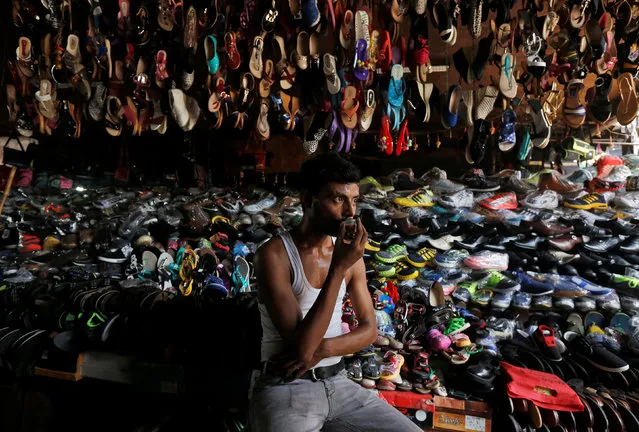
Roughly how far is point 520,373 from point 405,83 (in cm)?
219

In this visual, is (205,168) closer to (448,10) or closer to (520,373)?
(448,10)

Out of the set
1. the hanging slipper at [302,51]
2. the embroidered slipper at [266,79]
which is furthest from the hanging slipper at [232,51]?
the hanging slipper at [302,51]

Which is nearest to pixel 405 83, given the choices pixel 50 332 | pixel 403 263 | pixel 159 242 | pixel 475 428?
pixel 403 263

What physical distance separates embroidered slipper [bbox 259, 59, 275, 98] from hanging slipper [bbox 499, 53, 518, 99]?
5.92 feet

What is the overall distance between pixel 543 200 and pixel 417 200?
2.98 ft

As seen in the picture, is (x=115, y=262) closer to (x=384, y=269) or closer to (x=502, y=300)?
(x=384, y=269)

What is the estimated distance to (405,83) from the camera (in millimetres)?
3189

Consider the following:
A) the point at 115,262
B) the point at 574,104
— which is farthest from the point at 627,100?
the point at 115,262

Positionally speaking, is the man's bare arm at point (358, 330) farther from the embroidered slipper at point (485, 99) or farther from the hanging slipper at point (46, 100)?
the hanging slipper at point (46, 100)

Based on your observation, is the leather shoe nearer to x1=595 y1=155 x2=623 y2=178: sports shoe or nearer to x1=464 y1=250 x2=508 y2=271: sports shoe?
x1=464 y1=250 x2=508 y2=271: sports shoe

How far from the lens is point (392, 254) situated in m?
2.65

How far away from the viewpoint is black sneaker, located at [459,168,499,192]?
3350 millimetres

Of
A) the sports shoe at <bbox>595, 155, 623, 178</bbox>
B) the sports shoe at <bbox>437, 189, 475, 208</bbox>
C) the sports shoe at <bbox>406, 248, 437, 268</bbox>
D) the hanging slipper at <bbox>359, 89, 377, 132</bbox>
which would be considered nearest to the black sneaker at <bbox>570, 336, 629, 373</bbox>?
the sports shoe at <bbox>406, 248, 437, 268</bbox>

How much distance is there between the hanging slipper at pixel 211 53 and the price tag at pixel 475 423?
117 inches
